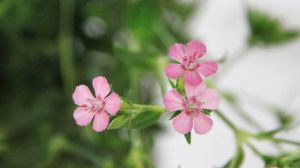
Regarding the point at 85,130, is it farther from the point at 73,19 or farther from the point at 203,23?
the point at 203,23

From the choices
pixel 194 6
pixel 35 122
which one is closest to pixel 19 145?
pixel 35 122

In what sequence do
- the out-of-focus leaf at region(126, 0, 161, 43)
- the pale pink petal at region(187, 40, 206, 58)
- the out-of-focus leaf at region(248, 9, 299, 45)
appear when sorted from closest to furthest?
the pale pink petal at region(187, 40, 206, 58), the out-of-focus leaf at region(126, 0, 161, 43), the out-of-focus leaf at region(248, 9, 299, 45)

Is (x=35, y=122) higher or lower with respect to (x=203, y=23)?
lower

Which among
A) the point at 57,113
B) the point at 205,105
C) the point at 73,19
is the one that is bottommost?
the point at 205,105

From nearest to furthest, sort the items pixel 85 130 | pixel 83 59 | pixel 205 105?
pixel 205 105, pixel 85 130, pixel 83 59

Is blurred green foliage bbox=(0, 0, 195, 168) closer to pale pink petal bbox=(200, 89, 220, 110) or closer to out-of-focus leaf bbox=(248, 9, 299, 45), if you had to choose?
out-of-focus leaf bbox=(248, 9, 299, 45)

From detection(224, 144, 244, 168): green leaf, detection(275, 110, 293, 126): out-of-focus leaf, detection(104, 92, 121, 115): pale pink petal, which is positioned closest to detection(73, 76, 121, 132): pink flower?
detection(104, 92, 121, 115): pale pink petal

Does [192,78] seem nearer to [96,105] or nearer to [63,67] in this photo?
[96,105]
